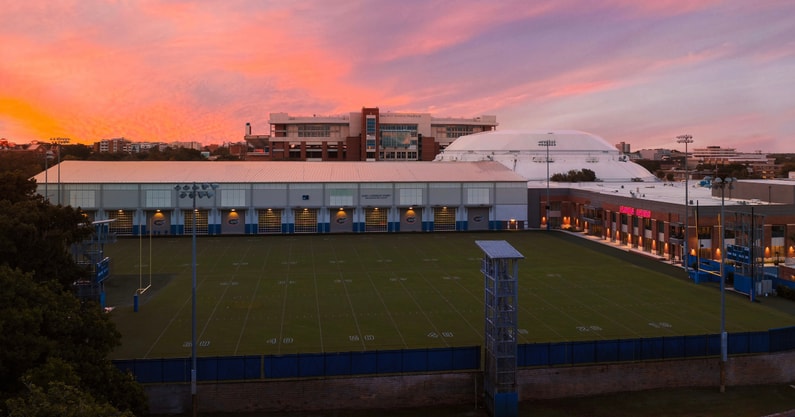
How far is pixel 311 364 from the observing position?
26672 millimetres

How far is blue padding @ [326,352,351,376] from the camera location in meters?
26.7

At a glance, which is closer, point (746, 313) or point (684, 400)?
point (684, 400)

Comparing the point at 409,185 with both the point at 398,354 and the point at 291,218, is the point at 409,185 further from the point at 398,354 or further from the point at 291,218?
the point at 398,354

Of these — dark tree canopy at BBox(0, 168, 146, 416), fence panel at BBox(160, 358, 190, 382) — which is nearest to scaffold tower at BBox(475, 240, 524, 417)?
fence panel at BBox(160, 358, 190, 382)

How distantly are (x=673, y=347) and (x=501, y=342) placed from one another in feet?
29.0

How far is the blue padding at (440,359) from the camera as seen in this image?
27.1m

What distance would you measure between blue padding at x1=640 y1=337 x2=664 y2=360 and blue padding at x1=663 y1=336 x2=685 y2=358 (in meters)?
0.21

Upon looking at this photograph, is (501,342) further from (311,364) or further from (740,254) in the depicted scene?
(740,254)

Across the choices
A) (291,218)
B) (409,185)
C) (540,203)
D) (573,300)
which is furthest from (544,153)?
(573,300)

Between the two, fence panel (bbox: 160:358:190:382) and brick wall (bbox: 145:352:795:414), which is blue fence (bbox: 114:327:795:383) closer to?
fence panel (bbox: 160:358:190:382)

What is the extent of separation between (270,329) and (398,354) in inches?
405

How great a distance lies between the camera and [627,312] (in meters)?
38.9

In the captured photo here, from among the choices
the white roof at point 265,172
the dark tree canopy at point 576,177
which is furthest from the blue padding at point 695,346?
the dark tree canopy at point 576,177

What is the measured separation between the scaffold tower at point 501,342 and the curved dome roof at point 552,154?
100.0m
